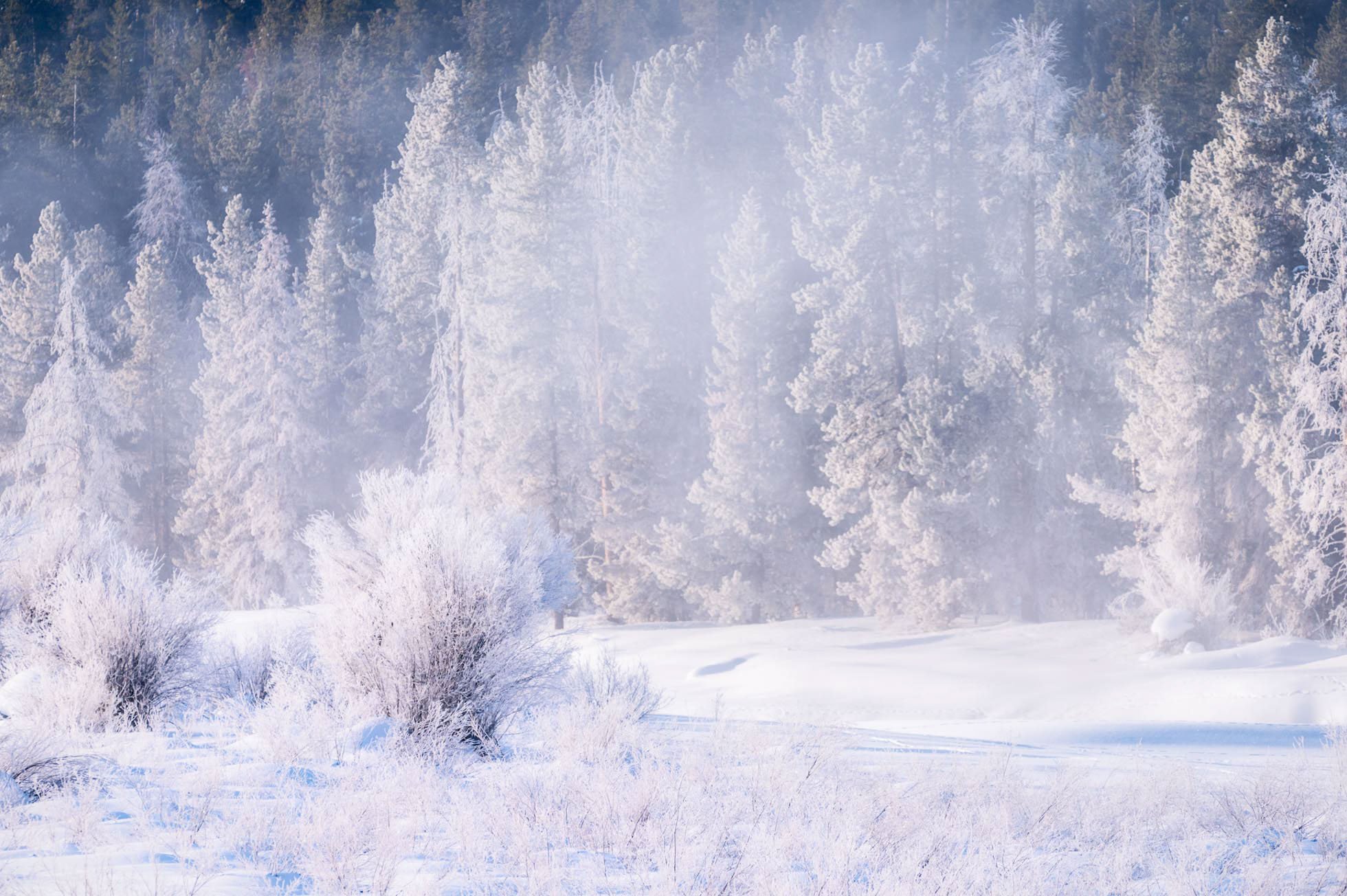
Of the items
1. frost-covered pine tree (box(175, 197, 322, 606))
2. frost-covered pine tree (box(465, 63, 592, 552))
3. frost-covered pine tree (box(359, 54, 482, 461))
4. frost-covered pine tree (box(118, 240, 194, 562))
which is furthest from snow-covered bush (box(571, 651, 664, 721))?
frost-covered pine tree (box(118, 240, 194, 562))

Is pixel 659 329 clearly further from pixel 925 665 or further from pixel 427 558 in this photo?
pixel 427 558

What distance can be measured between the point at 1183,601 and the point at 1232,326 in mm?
4709

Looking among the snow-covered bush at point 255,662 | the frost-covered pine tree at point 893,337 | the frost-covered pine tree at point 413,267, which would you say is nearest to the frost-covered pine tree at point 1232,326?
the frost-covered pine tree at point 893,337

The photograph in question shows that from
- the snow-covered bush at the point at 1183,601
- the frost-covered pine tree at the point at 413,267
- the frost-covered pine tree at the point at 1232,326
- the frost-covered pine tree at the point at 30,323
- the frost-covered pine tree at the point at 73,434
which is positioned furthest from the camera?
the frost-covered pine tree at the point at 30,323

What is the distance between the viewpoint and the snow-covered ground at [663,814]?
5.16 meters

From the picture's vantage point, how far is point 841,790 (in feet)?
22.2

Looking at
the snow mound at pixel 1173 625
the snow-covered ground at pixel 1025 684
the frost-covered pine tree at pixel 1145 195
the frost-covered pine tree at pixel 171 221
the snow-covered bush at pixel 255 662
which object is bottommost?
the snow-covered ground at pixel 1025 684

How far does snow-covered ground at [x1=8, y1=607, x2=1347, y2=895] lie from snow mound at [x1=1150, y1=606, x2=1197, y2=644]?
8.12 m

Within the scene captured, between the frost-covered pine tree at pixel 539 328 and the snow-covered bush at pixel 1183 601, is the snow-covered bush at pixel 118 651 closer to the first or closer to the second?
the snow-covered bush at pixel 1183 601

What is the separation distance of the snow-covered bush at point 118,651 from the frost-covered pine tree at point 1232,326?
1611cm

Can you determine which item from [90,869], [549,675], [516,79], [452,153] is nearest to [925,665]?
[549,675]

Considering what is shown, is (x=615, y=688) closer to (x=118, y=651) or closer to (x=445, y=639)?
(x=445, y=639)

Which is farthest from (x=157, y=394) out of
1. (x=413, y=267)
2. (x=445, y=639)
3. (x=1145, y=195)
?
(x=445, y=639)

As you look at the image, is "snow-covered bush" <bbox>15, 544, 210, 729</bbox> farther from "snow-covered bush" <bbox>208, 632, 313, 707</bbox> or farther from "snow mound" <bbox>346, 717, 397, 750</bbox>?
"snow mound" <bbox>346, 717, 397, 750</bbox>
